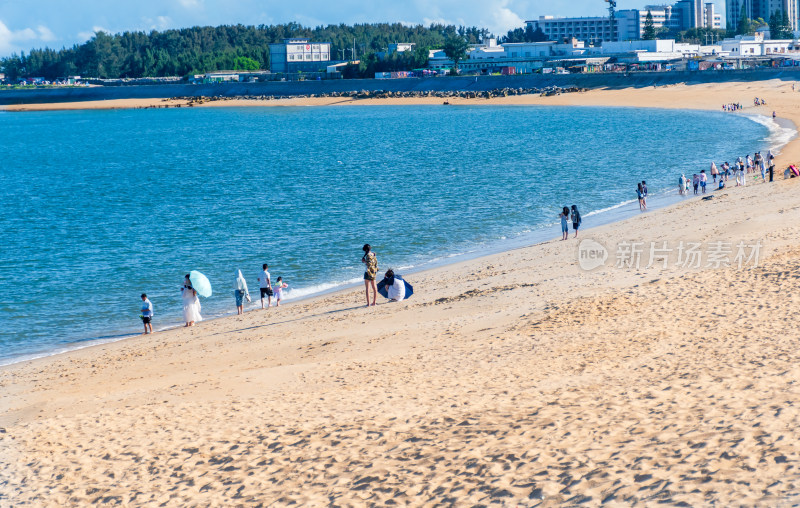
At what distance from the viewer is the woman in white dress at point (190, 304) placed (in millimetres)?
19797

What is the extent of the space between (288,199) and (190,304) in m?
24.1

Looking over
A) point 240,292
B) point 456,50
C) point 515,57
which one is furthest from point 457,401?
point 515,57

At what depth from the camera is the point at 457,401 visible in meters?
11.6

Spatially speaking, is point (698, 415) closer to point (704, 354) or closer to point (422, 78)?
point (704, 354)

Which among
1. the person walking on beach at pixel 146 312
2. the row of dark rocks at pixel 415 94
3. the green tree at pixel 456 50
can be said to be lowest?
the person walking on beach at pixel 146 312

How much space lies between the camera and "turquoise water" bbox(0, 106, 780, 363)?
25.2 m

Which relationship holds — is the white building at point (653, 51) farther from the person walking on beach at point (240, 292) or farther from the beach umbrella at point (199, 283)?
the beach umbrella at point (199, 283)

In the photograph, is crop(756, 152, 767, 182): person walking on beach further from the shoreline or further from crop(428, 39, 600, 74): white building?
crop(428, 39, 600, 74): white building

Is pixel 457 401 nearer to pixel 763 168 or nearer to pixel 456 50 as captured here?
pixel 763 168

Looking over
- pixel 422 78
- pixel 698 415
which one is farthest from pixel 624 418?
pixel 422 78

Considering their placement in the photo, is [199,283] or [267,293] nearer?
[199,283]

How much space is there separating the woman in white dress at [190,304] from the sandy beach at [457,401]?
0.50m

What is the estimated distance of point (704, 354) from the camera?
12367 millimetres

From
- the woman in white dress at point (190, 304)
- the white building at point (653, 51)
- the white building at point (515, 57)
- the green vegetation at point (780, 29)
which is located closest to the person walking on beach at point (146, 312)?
the woman in white dress at point (190, 304)
